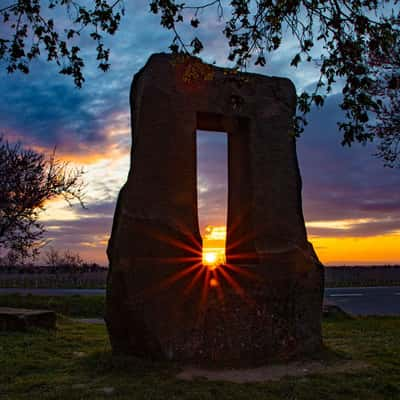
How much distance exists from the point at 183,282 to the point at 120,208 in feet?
4.27

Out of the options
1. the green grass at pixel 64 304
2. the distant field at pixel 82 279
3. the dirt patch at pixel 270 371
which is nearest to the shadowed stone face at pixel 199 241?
the dirt patch at pixel 270 371

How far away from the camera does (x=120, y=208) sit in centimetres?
629

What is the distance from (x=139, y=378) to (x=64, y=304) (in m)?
9.89

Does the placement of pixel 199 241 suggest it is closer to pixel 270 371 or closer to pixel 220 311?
pixel 220 311

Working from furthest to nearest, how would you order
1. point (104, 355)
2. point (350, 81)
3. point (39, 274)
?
point (39, 274) → point (104, 355) → point (350, 81)

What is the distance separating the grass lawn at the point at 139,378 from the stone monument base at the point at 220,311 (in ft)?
1.29

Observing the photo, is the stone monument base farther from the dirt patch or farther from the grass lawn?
the grass lawn

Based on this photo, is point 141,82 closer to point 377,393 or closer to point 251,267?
point 251,267

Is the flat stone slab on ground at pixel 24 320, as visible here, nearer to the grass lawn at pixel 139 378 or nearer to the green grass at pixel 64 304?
the grass lawn at pixel 139 378

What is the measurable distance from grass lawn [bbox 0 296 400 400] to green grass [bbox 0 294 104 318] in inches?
246

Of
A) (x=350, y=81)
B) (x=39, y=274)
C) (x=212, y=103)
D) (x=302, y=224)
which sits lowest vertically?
(x=39, y=274)

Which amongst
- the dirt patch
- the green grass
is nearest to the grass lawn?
the dirt patch

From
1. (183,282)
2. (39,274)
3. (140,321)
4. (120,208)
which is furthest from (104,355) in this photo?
(39,274)

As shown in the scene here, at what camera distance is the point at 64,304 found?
14.6 meters
